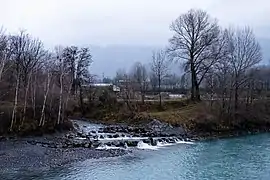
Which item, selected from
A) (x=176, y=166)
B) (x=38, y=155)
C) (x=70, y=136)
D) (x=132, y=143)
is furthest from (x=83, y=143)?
(x=176, y=166)

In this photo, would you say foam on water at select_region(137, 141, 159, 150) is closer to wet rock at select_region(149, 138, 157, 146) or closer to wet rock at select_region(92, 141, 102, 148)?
wet rock at select_region(149, 138, 157, 146)

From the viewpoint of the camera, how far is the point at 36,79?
53.4 metres

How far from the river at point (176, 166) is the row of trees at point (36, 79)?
585 inches

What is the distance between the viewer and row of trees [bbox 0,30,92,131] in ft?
161

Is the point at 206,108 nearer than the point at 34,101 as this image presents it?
No

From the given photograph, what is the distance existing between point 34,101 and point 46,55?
22370 mm

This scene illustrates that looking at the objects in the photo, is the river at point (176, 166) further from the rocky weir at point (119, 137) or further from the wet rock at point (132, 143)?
the rocky weir at point (119, 137)

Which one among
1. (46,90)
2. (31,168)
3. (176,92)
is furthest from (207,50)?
(31,168)

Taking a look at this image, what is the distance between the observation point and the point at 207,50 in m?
68.4

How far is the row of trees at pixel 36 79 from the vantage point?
49094 mm

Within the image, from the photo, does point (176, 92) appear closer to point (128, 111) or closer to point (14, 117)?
point (128, 111)

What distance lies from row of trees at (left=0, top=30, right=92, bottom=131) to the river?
14853 millimetres

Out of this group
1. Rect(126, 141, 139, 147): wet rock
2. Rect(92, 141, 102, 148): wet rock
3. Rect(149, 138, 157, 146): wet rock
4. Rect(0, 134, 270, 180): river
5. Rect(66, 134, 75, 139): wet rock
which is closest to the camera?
Rect(0, 134, 270, 180): river

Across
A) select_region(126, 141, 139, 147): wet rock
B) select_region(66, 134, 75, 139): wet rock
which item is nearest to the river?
select_region(126, 141, 139, 147): wet rock
